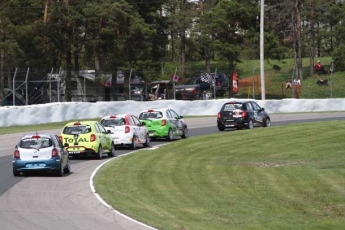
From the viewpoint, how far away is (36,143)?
22.3 m

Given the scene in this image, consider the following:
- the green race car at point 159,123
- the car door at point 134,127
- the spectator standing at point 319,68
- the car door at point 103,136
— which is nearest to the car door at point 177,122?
the green race car at point 159,123

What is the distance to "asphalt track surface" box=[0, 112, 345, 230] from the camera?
1414cm

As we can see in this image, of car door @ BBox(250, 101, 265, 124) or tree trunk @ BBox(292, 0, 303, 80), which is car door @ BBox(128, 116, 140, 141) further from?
tree trunk @ BBox(292, 0, 303, 80)

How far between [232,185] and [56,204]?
19.1ft

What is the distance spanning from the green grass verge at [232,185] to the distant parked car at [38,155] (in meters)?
1.35

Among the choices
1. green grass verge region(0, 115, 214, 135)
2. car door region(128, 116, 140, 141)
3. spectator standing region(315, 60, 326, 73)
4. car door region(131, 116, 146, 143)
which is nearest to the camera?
car door region(128, 116, 140, 141)

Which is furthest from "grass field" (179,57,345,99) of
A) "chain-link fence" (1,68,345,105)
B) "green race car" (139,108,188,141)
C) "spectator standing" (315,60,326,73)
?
"green race car" (139,108,188,141)

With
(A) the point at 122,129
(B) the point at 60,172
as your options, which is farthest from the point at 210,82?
(B) the point at 60,172

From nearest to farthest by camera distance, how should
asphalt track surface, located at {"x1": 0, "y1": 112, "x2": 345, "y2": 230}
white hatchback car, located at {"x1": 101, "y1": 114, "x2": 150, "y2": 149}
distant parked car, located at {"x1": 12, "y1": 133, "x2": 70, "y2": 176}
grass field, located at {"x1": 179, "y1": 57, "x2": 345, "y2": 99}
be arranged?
asphalt track surface, located at {"x1": 0, "y1": 112, "x2": 345, "y2": 230} → distant parked car, located at {"x1": 12, "y1": 133, "x2": 70, "y2": 176} → white hatchback car, located at {"x1": 101, "y1": 114, "x2": 150, "y2": 149} → grass field, located at {"x1": 179, "y1": 57, "x2": 345, "y2": 99}

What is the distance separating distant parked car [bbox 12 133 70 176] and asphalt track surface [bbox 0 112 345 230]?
0.30m

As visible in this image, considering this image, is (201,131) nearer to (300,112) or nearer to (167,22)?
(300,112)

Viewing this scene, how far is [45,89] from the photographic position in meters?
47.3

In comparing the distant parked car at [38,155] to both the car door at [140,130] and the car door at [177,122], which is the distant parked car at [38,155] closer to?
the car door at [140,130]

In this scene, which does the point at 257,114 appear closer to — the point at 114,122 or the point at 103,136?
the point at 114,122
